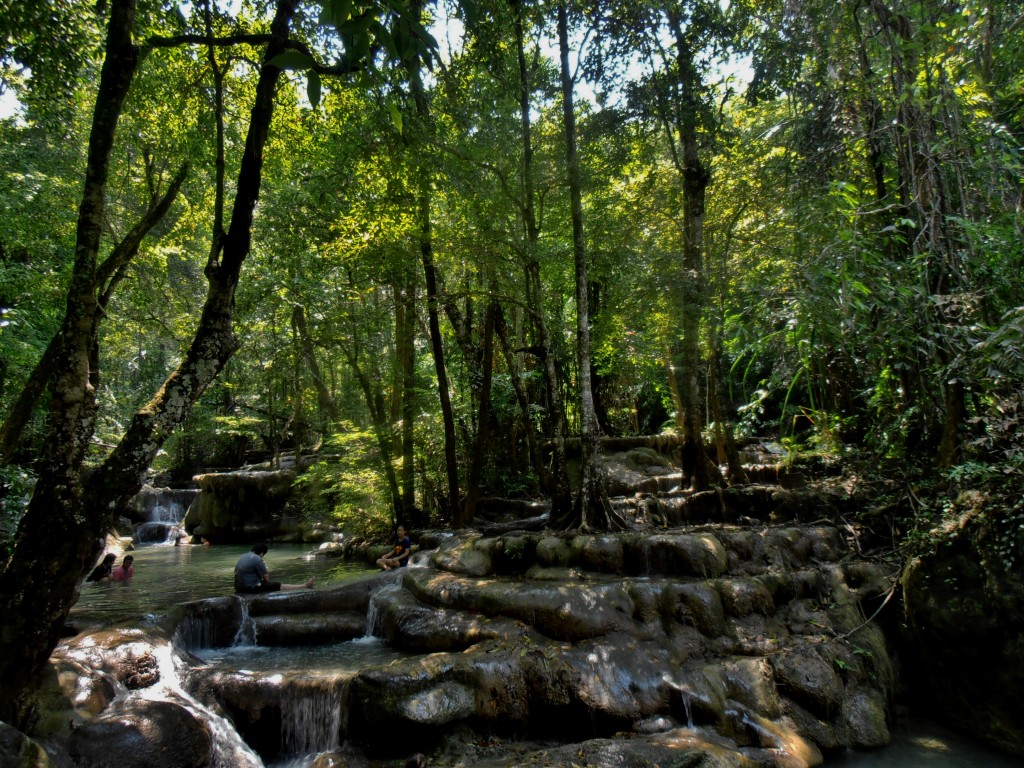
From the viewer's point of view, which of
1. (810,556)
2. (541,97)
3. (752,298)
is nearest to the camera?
(752,298)

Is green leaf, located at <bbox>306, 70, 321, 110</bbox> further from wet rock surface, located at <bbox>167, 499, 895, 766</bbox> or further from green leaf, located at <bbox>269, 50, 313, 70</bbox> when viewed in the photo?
wet rock surface, located at <bbox>167, 499, 895, 766</bbox>

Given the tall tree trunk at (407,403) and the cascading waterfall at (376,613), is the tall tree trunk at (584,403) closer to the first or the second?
the cascading waterfall at (376,613)

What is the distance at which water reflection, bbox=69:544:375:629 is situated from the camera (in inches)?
336

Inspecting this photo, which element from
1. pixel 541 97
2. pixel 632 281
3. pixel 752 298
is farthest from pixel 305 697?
pixel 541 97

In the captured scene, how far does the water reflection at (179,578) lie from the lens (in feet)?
28.0

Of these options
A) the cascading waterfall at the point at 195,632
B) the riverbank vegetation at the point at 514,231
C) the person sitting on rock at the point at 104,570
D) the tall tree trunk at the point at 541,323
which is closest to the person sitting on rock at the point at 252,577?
the cascading waterfall at the point at 195,632

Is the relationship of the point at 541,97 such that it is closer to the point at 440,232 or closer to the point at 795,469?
the point at 440,232

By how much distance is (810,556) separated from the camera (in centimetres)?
903

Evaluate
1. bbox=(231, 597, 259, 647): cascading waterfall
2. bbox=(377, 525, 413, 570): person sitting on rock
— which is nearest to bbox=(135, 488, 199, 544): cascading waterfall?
bbox=(377, 525, 413, 570): person sitting on rock

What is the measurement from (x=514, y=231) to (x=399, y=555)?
6936 millimetres

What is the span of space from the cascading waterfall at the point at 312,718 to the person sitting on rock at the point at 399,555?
4907 mm

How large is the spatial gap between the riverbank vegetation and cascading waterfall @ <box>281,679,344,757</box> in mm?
2667

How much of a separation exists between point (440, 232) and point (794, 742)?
9462 millimetres

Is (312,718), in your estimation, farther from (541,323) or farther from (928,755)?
(541,323)
